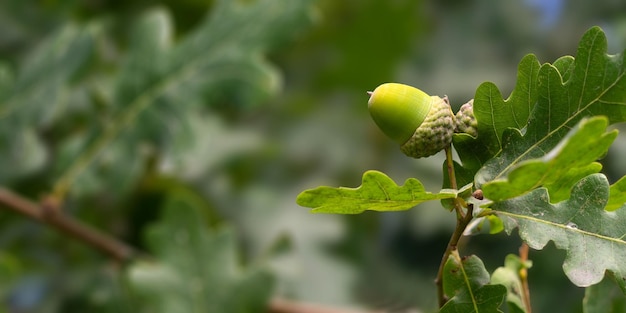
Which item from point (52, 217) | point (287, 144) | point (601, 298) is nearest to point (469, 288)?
point (601, 298)

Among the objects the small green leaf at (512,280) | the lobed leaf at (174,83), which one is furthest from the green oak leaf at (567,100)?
the lobed leaf at (174,83)

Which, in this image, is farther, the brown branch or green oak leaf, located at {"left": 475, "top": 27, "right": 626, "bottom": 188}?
the brown branch

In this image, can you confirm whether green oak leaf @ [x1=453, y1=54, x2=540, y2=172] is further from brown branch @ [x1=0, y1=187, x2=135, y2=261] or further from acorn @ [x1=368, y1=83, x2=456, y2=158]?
brown branch @ [x1=0, y1=187, x2=135, y2=261]

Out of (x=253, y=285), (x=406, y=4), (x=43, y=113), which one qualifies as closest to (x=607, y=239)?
(x=253, y=285)

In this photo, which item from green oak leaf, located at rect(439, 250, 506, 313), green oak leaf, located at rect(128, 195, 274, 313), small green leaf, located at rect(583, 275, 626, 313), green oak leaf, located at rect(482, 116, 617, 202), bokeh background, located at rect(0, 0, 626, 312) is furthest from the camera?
bokeh background, located at rect(0, 0, 626, 312)

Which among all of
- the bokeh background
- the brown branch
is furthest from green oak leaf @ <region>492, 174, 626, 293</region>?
the brown branch

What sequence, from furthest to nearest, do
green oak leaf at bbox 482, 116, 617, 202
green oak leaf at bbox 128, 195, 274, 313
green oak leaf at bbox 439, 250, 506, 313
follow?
green oak leaf at bbox 128, 195, 274, 313 → green oak leaf at bbox 439, 250, 506, 313 → green oak leaf at bbox 482, 116, 617, 202

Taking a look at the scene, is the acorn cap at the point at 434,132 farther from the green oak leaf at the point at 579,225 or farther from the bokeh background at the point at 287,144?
the bokeh background at the point at 287,144
